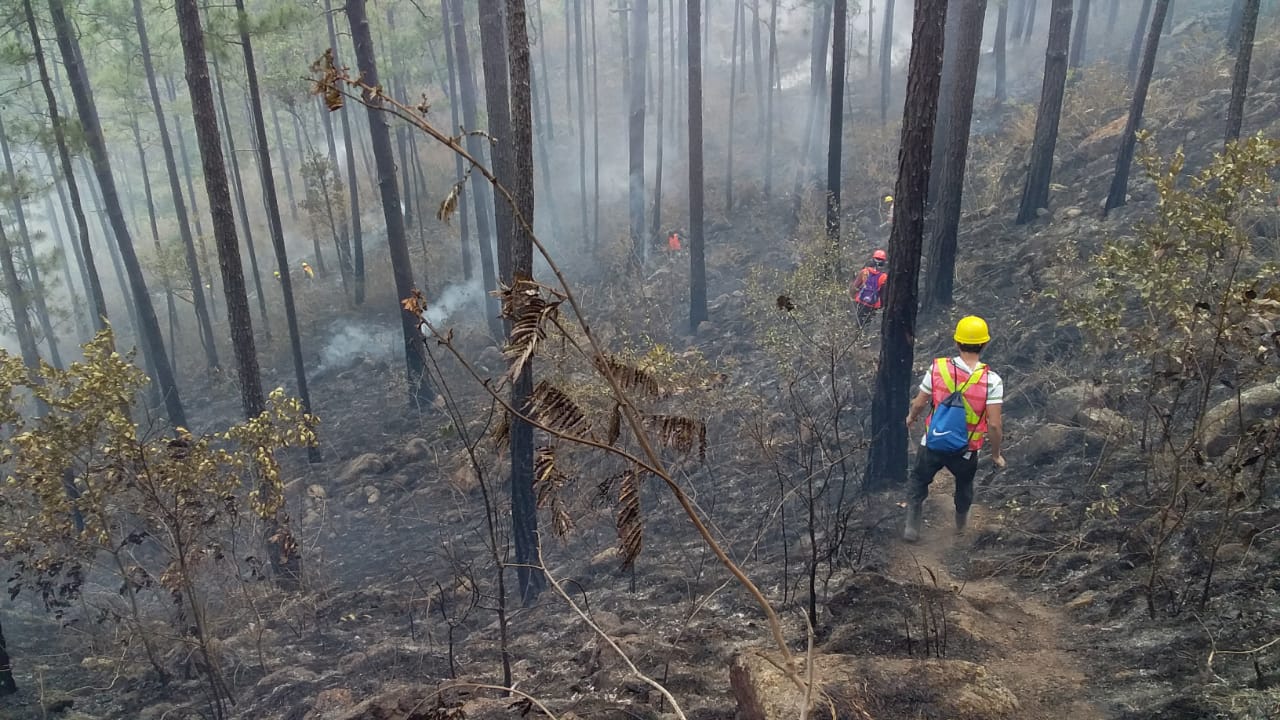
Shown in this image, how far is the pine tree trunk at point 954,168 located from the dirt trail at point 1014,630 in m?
5.62

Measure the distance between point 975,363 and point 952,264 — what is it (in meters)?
6.28

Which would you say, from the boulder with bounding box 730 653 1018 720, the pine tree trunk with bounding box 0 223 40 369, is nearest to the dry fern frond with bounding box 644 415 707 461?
the boulder with bounding box 730 653 1018 720

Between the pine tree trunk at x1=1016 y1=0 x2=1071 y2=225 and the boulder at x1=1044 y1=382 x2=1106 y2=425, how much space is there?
600cm

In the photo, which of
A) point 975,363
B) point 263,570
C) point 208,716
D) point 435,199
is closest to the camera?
point 975,363

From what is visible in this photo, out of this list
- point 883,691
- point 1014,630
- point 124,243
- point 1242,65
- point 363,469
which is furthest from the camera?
point 124,243

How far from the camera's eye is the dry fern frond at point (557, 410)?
2068 mm

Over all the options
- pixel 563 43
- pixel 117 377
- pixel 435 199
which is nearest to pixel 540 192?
pixel 435 199

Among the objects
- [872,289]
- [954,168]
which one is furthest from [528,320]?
[954,168]

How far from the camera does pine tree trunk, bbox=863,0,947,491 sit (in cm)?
736

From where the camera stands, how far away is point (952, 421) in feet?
19.9

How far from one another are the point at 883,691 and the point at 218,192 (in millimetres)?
9719

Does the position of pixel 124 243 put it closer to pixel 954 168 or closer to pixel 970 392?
pixel 954 168

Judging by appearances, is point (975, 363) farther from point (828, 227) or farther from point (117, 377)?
point (828, 227)

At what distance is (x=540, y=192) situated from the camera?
107 feet
